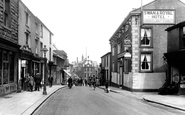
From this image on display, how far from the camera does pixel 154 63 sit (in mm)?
23828

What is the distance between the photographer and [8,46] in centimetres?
1683

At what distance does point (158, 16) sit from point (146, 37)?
94.4 inches

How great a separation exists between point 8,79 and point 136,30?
13089 millimetres

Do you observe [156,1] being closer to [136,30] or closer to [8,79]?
[136,30]

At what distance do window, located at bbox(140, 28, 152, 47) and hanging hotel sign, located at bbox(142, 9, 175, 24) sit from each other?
828 mm

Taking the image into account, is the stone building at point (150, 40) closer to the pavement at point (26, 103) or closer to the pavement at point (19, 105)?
the pavement at point (26, 103)

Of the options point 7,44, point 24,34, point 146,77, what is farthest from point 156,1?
point 7,44

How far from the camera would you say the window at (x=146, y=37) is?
2383 centimetres

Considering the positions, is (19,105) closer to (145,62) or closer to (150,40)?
(145,62)

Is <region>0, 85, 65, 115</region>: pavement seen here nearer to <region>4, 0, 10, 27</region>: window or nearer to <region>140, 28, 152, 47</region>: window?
<region>4, 0, 10, 27</region>: window

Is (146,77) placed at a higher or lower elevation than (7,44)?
lower

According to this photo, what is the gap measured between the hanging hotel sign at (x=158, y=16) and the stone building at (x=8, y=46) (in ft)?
40.5

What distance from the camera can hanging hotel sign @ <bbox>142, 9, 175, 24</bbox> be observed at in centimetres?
2355

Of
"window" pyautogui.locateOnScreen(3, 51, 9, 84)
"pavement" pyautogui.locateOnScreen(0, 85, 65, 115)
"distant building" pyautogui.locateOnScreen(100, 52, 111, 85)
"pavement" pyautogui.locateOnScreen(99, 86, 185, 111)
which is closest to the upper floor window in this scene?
"window" pyautogui.locateOnScreen(3, 51, 9, 84)
